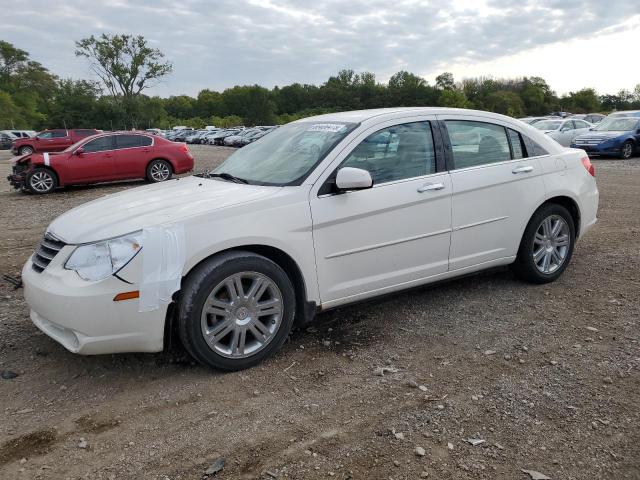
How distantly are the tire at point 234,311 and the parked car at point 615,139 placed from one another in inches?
675

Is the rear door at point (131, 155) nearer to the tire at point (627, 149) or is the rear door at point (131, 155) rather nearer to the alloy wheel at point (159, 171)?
the alloy wheel at point (159, 171)

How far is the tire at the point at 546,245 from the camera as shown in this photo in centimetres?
491

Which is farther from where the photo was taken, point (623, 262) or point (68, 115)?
point (68, 115)

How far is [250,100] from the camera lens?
394ft

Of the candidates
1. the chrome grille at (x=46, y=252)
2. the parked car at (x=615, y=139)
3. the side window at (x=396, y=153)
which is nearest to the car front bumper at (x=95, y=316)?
the chrome grille at (x=46, y=252)

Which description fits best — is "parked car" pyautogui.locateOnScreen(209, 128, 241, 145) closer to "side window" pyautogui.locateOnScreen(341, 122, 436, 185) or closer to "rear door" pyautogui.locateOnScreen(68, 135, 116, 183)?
"rear door" pyautogui.locateOnScreen(68, 135, 116, 183)

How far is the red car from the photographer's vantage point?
1354cm

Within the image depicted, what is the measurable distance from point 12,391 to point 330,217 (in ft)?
7.56

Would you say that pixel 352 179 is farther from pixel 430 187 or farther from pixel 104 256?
pixel 104 256

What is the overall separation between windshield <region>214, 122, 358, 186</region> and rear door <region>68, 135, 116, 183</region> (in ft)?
34.0

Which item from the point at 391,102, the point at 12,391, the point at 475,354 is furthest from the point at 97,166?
the point at 391,102

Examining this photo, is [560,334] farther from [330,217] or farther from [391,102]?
[391,102]

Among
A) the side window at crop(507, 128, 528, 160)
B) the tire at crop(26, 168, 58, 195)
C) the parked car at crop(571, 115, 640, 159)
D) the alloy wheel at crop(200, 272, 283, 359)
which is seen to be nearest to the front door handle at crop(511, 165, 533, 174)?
the side window at crop(507, 128, 528, 160)

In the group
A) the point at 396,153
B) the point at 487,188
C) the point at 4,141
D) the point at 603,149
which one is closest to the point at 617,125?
the point at 603,149
